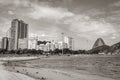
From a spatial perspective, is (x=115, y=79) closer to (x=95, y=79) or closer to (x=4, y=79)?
(x=95, y=79)

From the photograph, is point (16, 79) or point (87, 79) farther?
point (87, 79)

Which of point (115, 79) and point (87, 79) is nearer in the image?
point (87, 79)

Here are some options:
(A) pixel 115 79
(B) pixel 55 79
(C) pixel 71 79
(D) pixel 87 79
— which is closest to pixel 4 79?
(B) pixel 55 79

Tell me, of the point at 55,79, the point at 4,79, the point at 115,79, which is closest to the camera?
the point at 4,79

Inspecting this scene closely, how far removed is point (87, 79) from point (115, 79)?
4.52 meters

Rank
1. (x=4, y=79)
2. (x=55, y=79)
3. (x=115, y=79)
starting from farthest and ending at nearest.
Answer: (x=115, y=79), (x=55, y=79), (x=4, y=79)

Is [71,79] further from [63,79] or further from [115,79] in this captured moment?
[115,79]

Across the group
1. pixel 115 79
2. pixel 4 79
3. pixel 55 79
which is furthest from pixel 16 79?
pixel 115 79

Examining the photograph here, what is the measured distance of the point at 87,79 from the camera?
21.1 m

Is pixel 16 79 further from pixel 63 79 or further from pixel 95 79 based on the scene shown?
pixel 95 79

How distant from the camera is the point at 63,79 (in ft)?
67.1

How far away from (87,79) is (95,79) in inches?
45.2

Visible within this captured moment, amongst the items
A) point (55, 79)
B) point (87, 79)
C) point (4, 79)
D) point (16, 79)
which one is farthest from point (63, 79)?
point (4, 79)

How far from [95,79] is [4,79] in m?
11.6
